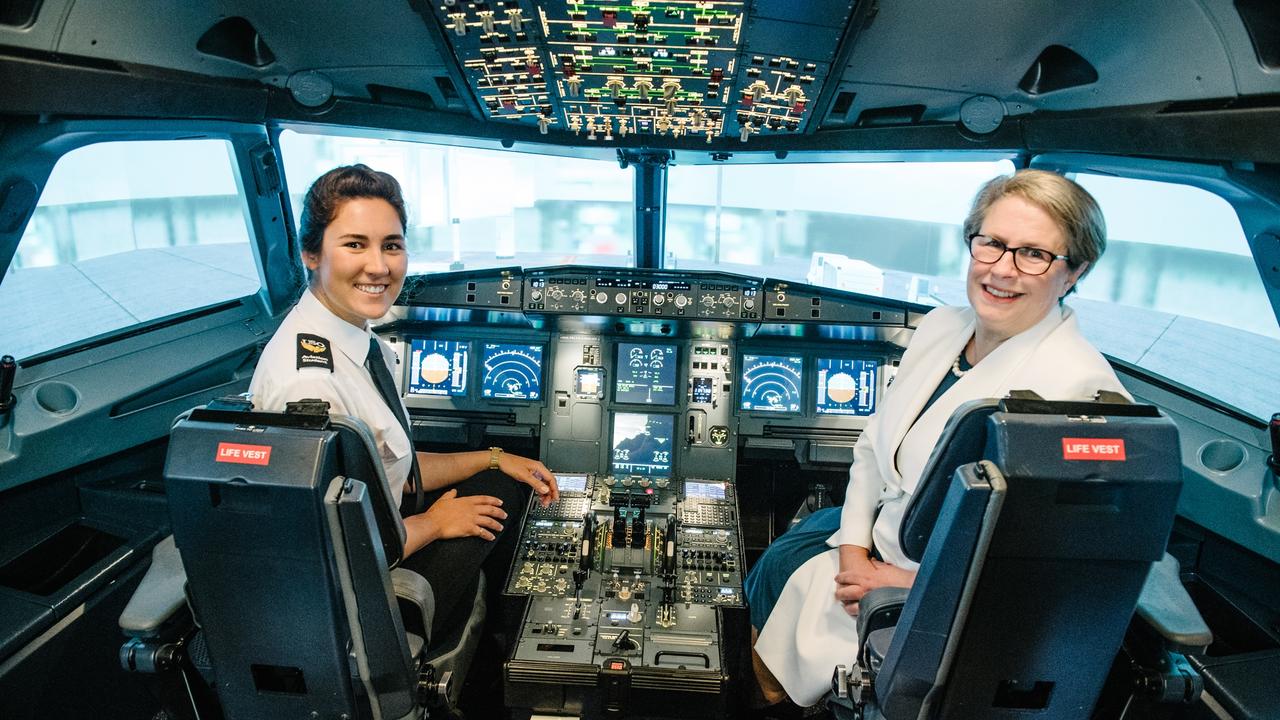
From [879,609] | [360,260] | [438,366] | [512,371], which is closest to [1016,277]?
[879,609]

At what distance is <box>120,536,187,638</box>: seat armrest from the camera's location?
1529 mm

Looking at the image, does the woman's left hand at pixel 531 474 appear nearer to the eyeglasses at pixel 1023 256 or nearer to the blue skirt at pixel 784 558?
the blue skirt at pixel 784 558

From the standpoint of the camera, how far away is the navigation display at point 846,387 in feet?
10.0

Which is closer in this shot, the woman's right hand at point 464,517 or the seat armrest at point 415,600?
the seat armrest at point 415,600

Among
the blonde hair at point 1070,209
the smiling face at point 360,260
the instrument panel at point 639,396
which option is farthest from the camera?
the instrument panel at point 639,396

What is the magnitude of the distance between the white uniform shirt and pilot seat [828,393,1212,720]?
111cm

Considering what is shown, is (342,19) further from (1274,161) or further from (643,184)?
(1274,161)

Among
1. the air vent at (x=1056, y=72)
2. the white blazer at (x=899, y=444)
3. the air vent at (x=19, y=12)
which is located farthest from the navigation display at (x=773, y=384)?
the air vent at (x=19, y=12)

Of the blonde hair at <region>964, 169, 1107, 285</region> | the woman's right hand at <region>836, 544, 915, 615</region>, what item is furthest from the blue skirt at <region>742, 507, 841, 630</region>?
the blonde hair at <region>964, 169, 1107, 285</region>

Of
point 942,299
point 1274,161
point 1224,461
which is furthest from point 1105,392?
point 942,299

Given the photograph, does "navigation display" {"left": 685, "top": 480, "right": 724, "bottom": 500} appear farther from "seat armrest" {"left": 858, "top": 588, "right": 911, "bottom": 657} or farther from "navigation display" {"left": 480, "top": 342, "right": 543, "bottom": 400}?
"seat armrest" {"left": 858, "top": 588, "right": 911, "bottom": 657}

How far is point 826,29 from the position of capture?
1802 mm

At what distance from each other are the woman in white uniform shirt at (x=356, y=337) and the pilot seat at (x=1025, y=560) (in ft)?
3.54

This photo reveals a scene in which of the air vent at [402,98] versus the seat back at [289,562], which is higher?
the air vent at [402,98]
